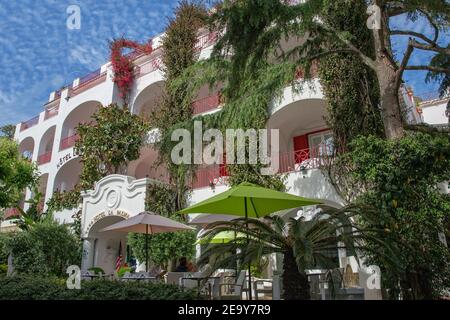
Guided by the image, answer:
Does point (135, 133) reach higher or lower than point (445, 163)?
higher

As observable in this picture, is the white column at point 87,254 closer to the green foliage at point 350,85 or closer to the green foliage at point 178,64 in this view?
the green foliage at point 178,64

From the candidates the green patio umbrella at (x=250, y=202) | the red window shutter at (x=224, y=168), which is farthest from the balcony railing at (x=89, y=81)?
the green patio umbrella at (x=250, y=202)

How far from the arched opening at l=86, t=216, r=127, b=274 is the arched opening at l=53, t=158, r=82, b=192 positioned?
6.85 meters

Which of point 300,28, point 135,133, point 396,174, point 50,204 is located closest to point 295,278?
point 396,174

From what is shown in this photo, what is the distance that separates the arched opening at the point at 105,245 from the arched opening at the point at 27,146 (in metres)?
14.9

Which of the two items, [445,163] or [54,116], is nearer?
[445,163]

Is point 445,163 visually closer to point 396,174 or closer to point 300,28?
point 396,174

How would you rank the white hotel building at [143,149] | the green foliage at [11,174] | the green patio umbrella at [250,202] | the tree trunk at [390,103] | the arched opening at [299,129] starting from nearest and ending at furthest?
the green patio umbrella at [250,202], the tree trunk at [390,103], the green foliage at [11,174], the white hotel building at [143,149], the arched opening at [299,129]

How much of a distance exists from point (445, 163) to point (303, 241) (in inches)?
169

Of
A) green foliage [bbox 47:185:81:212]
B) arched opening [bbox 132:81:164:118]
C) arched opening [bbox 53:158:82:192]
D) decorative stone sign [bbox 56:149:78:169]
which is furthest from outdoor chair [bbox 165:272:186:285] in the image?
arched opening [bbox 53:158:82:192]

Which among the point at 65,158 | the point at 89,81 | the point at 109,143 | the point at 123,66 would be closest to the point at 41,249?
the point at 109,143

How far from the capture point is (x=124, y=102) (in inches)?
888

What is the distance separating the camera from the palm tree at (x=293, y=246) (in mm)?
5719
